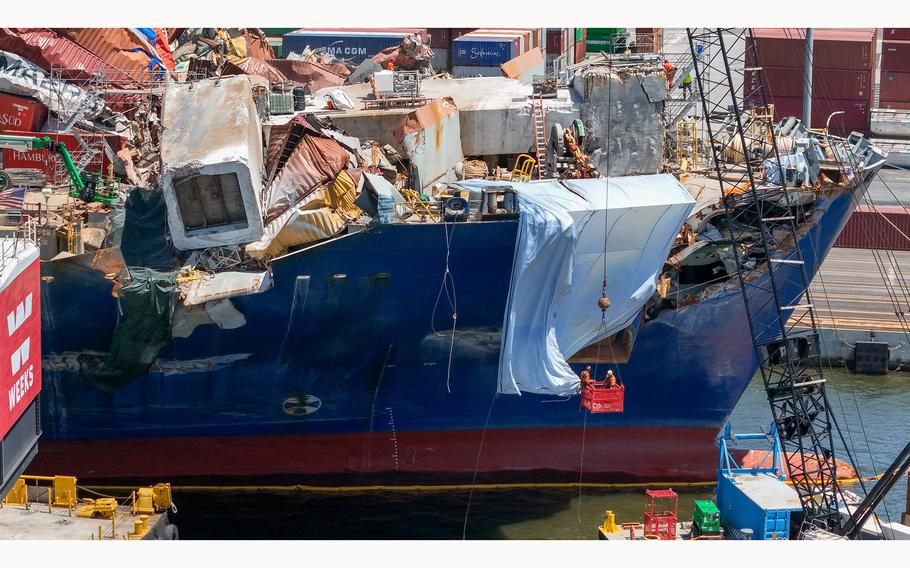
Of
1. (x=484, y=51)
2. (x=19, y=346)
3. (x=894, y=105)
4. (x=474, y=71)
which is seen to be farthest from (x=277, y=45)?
(x=19, y=346)

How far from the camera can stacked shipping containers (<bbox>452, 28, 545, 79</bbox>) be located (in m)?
56.2

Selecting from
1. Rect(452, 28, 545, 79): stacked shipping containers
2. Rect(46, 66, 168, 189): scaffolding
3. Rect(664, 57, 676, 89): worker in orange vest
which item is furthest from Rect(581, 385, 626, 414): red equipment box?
Rect(452, 28, 545, 79): stacked shipping containers

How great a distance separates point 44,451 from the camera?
38250 millimetres

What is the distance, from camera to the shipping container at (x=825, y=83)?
227ft

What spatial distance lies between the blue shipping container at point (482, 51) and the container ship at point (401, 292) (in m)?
15.2

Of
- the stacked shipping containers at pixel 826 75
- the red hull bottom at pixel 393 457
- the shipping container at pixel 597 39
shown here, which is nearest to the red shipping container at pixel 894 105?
the stacked shipping containers at pixel 826 75

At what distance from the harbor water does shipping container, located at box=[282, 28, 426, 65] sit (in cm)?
2737

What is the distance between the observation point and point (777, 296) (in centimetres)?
3697

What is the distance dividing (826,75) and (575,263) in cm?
3724

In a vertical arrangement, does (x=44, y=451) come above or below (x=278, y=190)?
below

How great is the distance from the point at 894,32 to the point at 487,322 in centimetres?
4227

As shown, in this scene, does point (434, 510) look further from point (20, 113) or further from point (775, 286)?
point (20, 113)

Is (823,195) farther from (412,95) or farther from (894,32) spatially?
(894,32)

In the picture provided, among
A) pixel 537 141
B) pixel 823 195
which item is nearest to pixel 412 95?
pixel 537 141
